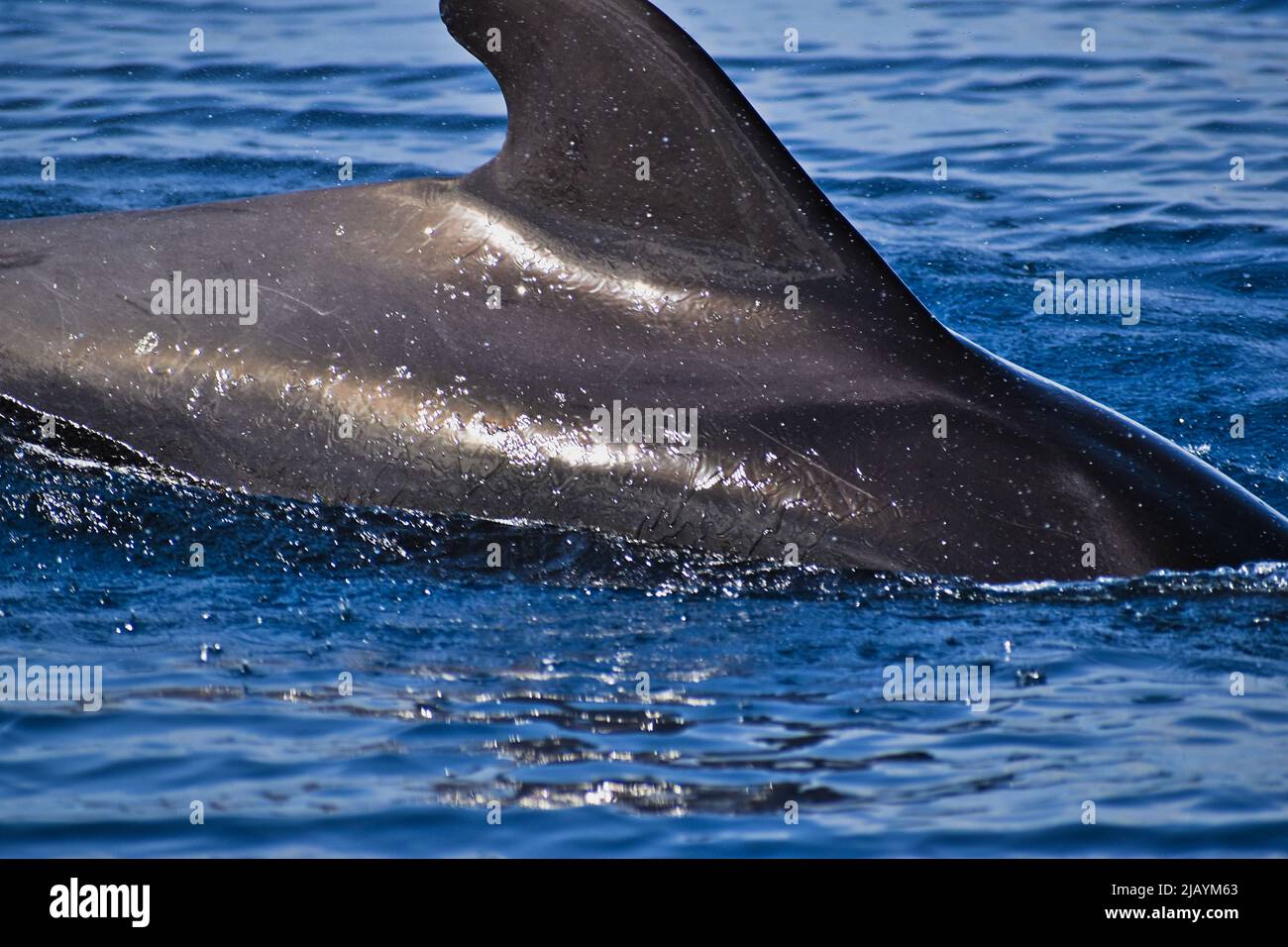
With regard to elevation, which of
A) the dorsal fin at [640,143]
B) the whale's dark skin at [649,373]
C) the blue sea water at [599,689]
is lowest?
the blue sea water at [599,689]

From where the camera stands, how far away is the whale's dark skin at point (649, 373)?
7215 millimetres

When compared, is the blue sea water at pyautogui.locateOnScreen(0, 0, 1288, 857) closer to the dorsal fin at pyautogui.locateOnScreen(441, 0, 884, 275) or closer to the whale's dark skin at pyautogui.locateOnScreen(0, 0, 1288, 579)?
the whale's dark skin at pyautogui.locateOnScreen(0, 0, 1288, 579)

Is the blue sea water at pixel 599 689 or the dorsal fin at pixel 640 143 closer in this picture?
the blue sea water at pixel 599 689

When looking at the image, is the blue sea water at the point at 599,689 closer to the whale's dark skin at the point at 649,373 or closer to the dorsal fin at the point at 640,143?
the whale's dark skin at the point at 649,373

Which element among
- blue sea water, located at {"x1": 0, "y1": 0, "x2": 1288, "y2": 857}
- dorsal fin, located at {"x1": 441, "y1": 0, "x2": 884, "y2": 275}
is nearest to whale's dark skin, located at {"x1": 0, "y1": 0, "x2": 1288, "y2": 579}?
dorsal fin, located at {"x1": 441, "y1": 0, "x2": 884, "y2": 275}

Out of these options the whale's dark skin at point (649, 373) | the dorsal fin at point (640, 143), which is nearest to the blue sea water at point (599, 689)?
the whale's dark skin at point (649, 373)

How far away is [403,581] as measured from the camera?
7.45 metres

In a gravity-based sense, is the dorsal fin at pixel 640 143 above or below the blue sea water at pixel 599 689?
above

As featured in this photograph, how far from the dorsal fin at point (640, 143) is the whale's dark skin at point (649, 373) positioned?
0.4 inches

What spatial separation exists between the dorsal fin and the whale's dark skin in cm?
1

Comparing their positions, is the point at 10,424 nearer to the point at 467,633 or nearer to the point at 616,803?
the point at 467,633

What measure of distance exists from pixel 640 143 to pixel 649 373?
94cm

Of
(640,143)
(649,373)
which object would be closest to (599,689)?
(649,373)
